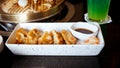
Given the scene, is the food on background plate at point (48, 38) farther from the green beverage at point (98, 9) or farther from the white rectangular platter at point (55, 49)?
the green beverage at point (98, 9)

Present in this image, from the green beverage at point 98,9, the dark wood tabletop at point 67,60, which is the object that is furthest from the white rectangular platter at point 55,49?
the green beverage at point 98,9

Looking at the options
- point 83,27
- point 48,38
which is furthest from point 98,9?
point 48,38

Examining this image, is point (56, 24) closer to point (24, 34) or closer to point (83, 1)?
point (24, 34)

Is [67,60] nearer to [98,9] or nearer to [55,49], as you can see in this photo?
[55,49]

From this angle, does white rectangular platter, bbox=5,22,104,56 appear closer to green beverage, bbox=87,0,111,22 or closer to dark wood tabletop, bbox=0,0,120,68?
dark wood tabletop, bbox=0,0,120,68

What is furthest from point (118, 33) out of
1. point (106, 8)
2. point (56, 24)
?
point (56, 24)

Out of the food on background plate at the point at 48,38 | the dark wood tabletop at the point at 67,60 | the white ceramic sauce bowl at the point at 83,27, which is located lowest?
the dark wood tabletop at the point at 67,60

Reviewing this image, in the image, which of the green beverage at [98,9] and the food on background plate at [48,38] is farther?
the green beverage at [98,9]

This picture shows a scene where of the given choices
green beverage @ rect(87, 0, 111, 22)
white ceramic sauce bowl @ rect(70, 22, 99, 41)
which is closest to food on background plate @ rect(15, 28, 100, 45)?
white ceramic sauce bowl @ rect(70, 22, 99, 41)
